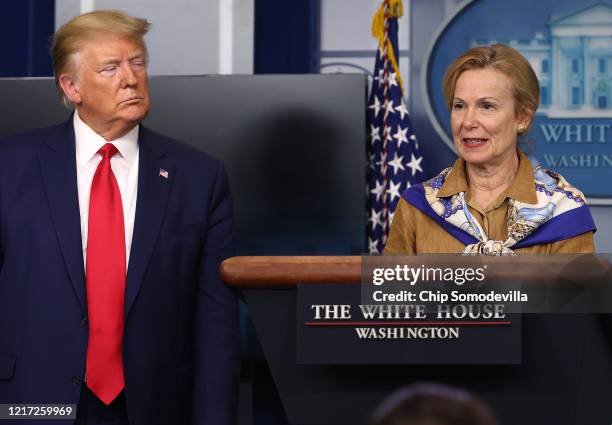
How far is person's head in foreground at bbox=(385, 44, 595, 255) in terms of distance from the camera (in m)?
1.87

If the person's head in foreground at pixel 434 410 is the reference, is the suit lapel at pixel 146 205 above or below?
above

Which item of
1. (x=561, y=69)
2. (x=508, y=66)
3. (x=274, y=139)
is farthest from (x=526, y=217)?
(x=561, y=69)

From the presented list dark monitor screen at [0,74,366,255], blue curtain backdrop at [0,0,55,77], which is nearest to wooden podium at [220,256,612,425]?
dark monitor screen at [0,74,366,255]

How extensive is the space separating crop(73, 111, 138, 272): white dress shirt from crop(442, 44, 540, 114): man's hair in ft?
2.34

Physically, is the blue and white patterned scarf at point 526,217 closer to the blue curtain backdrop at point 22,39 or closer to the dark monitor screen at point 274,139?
the dark monitor screen at point 274,139

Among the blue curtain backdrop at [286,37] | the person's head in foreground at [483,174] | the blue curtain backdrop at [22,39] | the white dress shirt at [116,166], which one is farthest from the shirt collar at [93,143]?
the blue curtain backdrop at [22,39]

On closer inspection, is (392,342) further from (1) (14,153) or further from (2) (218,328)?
(1) (14,153)

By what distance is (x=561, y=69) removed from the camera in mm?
4246

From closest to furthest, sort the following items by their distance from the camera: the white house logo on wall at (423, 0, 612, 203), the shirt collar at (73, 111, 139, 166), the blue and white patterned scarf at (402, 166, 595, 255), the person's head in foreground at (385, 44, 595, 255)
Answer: the blue and white patterned scarf at (402, 166, 595, 255)
the person's head in foreground at (385, 44, 595, 255)
the shirt collar at (73, 111, 139, 166)
the white house logo on wall at (423, 0, 612, 203)

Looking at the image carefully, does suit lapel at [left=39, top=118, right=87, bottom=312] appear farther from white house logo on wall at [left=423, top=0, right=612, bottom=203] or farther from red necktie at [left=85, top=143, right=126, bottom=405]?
white house logo on wall at [left=423, top=0, right=612, bottom=203]

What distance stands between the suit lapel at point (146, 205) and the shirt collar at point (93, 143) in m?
0.02

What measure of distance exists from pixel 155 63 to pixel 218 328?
98.9 inches

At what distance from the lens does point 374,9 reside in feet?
14.4

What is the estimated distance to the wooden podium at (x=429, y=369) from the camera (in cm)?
132
